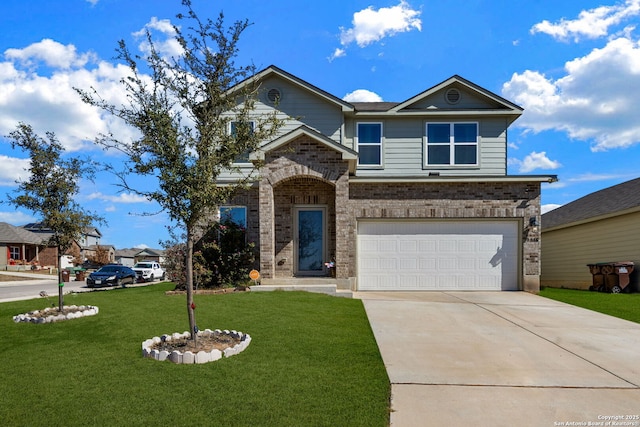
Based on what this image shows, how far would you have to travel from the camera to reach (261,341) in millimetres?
6566

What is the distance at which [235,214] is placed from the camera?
14586 millimetres

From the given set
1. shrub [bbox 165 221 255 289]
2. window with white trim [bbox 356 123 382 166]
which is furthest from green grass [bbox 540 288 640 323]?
shrub [bbox 165 221 255 289]

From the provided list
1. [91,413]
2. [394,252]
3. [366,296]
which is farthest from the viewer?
[394,252]

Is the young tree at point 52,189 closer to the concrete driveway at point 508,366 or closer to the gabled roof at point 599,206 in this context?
the concrete driveway at point 508,366

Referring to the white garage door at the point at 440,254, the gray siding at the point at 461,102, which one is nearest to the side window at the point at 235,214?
the white garage door at the point at 440,254

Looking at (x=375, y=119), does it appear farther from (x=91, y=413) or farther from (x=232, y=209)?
(x=91, y=413)

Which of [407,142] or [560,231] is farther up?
[407,142]

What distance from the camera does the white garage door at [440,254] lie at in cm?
1410

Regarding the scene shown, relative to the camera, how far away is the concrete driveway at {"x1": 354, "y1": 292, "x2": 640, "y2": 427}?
4246 millimetres

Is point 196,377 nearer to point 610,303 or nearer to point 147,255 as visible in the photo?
point 610,303

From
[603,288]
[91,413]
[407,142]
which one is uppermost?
[407,142]

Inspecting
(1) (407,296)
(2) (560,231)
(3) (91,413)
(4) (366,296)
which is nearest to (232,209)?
(4) (366,296)

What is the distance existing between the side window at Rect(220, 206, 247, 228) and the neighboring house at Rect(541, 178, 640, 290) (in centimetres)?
1414

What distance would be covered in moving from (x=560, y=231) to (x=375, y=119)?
11.8m
